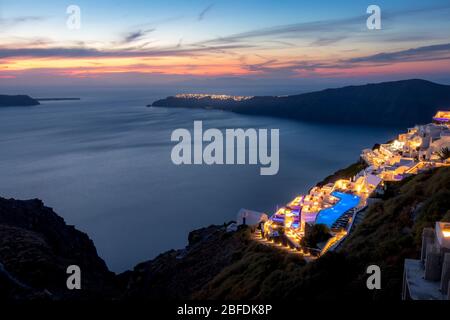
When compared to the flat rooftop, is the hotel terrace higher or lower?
lower

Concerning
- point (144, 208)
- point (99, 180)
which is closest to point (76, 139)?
point (99, 180)

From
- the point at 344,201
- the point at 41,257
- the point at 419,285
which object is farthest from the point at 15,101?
the point at 419,285

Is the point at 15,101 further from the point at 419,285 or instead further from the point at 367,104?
the point at 419,285

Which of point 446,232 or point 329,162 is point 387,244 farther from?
point 329,162

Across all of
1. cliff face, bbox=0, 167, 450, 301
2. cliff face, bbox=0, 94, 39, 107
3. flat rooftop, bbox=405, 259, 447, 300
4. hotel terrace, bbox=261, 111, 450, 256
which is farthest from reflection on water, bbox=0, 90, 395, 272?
cliff face, bbox=0, 94, 39, 107

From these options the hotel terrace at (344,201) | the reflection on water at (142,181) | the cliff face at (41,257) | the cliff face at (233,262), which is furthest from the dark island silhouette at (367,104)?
the cliff face at (41,257)

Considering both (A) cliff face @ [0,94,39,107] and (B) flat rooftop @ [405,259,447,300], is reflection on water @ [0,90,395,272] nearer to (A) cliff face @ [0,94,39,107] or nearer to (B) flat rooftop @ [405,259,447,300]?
(B) flat rooftop @ [405,259,447,300]
